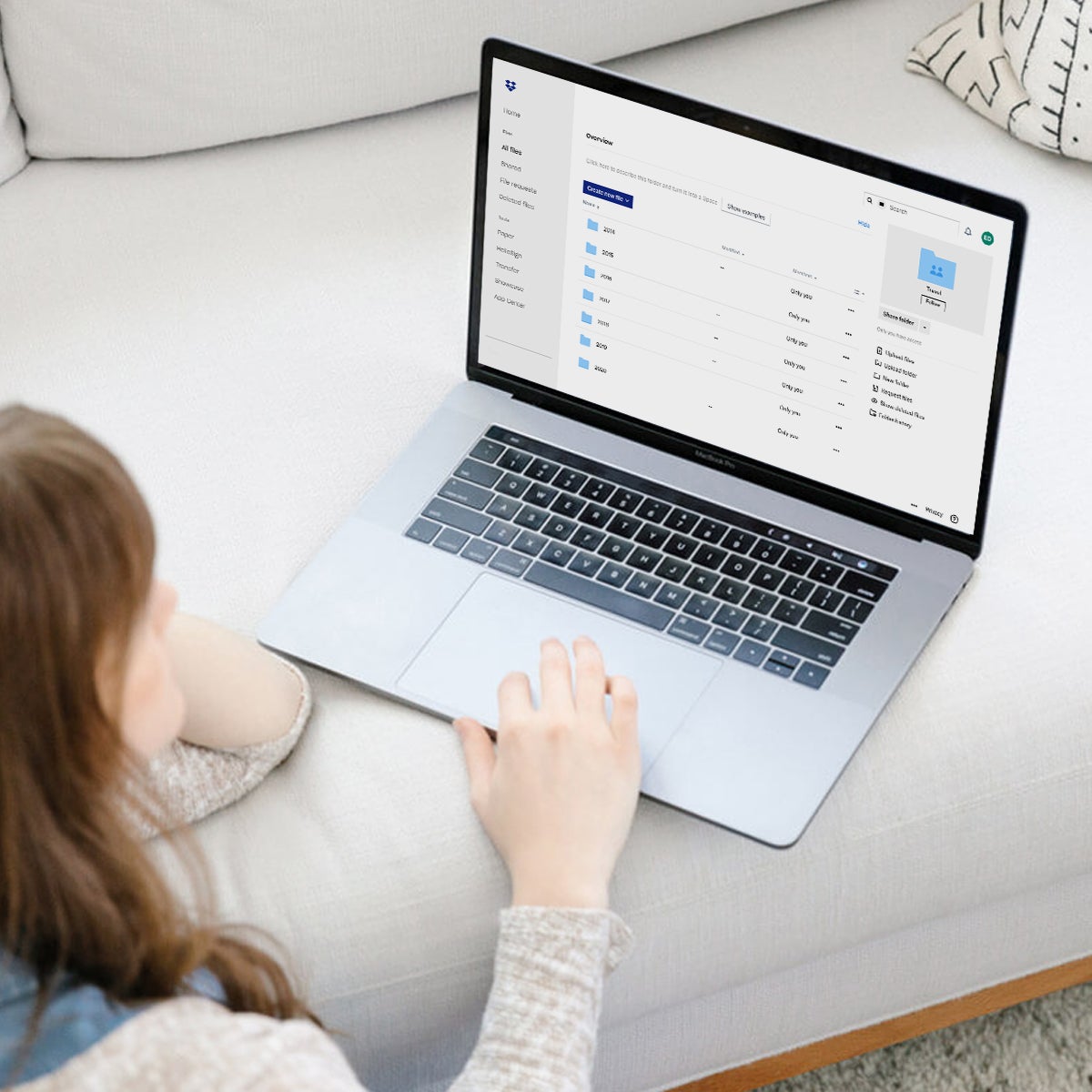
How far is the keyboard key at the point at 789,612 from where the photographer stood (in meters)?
1.01

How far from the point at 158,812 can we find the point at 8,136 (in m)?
0.67

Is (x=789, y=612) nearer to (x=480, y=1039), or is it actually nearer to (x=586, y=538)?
(x=586, y=538)

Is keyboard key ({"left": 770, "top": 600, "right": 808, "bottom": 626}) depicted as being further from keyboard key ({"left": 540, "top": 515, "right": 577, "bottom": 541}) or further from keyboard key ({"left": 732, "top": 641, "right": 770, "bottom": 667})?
keyboard key ({"left": 540, "top": 515, "right": 577, "bottom": 541})

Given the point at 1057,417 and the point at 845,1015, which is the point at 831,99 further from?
the point at 845,1015

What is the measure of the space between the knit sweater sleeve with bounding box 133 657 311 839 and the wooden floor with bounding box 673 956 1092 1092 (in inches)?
17.5

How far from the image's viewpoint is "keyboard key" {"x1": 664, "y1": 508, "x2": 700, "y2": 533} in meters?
1.06

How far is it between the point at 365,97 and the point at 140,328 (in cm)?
29

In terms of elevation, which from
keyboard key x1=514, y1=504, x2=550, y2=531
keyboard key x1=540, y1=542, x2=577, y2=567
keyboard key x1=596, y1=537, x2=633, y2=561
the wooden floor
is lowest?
the wooden floor

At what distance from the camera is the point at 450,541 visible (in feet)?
3.50

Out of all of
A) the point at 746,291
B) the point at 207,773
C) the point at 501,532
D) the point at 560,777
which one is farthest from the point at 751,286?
the point at 207,773

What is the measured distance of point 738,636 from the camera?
101 centimetres

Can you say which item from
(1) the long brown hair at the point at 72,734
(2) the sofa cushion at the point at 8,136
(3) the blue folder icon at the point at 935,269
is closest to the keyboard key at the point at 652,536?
(3) the blue folder icon at the point at 935,269

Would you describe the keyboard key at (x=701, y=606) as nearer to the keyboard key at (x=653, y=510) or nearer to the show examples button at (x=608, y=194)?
the keyboard key at (x=653, y=510)

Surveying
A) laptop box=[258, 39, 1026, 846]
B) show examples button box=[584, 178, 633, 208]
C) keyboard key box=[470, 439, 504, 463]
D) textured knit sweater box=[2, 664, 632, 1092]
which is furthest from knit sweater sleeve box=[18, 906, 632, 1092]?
show examples button box=[584, 178, 633, 208]
